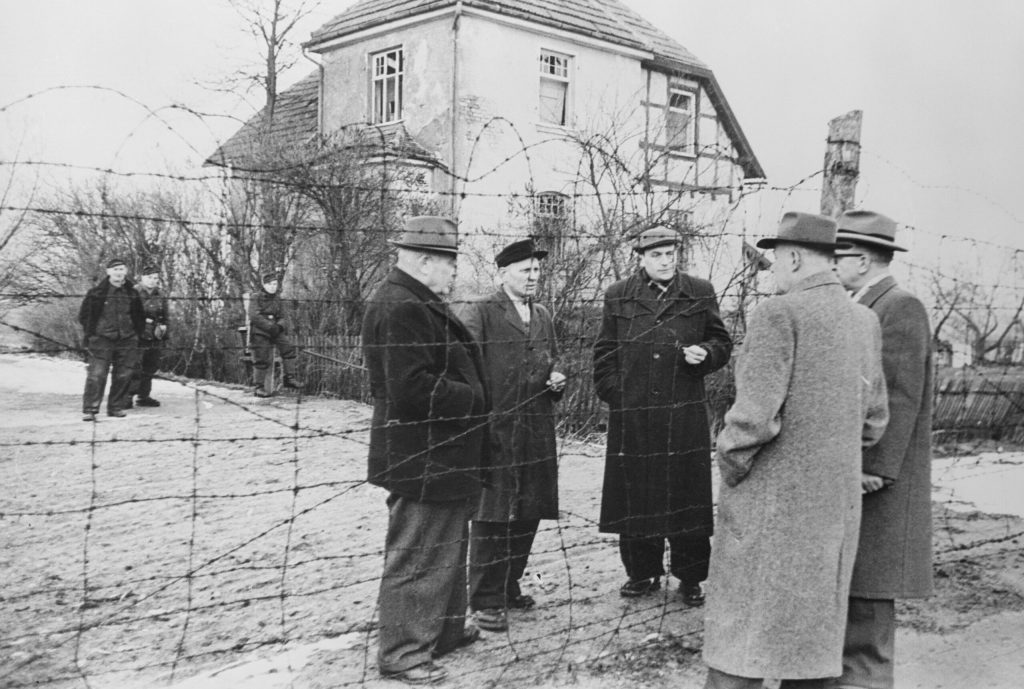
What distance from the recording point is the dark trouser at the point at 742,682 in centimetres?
330

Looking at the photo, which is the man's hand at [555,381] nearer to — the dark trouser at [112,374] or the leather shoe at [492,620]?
the leather shoe at [492,620]

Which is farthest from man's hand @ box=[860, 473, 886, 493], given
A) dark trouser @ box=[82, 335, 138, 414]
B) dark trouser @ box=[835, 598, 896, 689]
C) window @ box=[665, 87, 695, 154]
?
window @ box=[665, 87, 695, 154]

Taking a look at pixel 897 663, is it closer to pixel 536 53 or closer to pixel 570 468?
pixel 570 468

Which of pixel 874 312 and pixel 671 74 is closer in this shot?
pixel 874 312

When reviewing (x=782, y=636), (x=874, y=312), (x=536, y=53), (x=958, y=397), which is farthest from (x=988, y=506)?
(x=536, y=53)

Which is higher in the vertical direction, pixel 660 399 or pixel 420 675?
pixel 660 399

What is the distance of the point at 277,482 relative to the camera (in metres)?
8.88

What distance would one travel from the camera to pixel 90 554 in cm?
612

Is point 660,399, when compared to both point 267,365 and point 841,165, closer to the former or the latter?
point 841,165

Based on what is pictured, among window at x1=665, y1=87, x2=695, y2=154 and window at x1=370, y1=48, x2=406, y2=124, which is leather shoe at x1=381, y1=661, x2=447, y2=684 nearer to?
window at x1=370, y1=48, x2=406, y2=124

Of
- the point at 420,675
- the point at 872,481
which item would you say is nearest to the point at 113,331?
the point at 420,675

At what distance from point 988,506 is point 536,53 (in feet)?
44.9

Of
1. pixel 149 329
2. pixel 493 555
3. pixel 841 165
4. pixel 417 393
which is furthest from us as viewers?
pixel 149 329

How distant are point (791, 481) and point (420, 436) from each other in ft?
4.48
